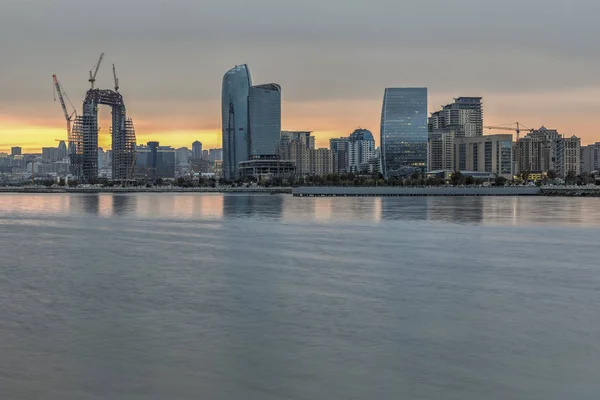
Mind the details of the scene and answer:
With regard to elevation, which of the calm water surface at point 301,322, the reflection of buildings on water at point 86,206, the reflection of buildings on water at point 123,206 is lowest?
the calm water surface at point 301,322

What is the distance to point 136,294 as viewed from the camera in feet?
62.4

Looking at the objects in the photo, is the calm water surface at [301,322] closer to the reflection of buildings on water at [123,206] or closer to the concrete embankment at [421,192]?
the reflection of buildings on water at [123,206]

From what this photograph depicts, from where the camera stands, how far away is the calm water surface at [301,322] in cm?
1119

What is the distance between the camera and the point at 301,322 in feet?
50.7

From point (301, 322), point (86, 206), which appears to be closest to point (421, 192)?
point (86, 206)

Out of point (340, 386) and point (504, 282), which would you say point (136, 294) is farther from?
point (504, 282)

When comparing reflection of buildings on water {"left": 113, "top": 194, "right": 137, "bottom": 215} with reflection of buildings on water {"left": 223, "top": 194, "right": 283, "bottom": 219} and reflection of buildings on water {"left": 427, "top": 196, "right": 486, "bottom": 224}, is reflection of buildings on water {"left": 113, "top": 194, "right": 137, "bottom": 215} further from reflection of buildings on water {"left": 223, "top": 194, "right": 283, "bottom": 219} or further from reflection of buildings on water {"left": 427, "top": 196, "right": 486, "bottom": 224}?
reflection of buildings on water {"left": 427, "top": 196, "right": 486, "bottom": 224}

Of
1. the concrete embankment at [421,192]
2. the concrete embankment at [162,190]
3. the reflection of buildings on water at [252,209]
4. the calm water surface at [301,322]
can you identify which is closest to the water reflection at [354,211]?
the reflection of buildings on water at [252,209]

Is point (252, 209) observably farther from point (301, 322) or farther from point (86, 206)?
point (301, 322)

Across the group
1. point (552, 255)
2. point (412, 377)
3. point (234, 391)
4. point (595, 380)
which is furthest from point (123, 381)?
point (552, 255)

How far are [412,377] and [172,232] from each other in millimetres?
30194

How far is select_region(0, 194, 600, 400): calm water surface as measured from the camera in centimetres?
1119

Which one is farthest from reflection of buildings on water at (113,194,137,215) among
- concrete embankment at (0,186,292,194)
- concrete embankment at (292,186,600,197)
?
concrete embankment at (0,186,292,194)

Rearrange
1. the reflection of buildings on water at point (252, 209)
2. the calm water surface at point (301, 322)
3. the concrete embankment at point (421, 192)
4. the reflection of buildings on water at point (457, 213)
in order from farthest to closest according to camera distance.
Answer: the concrete embankment at point (421, 192)
the reflection of buildings on water at point (252, 209)
the reflection of buildings on water at point (457, 213)
the calm water surface at point (301, 322)
